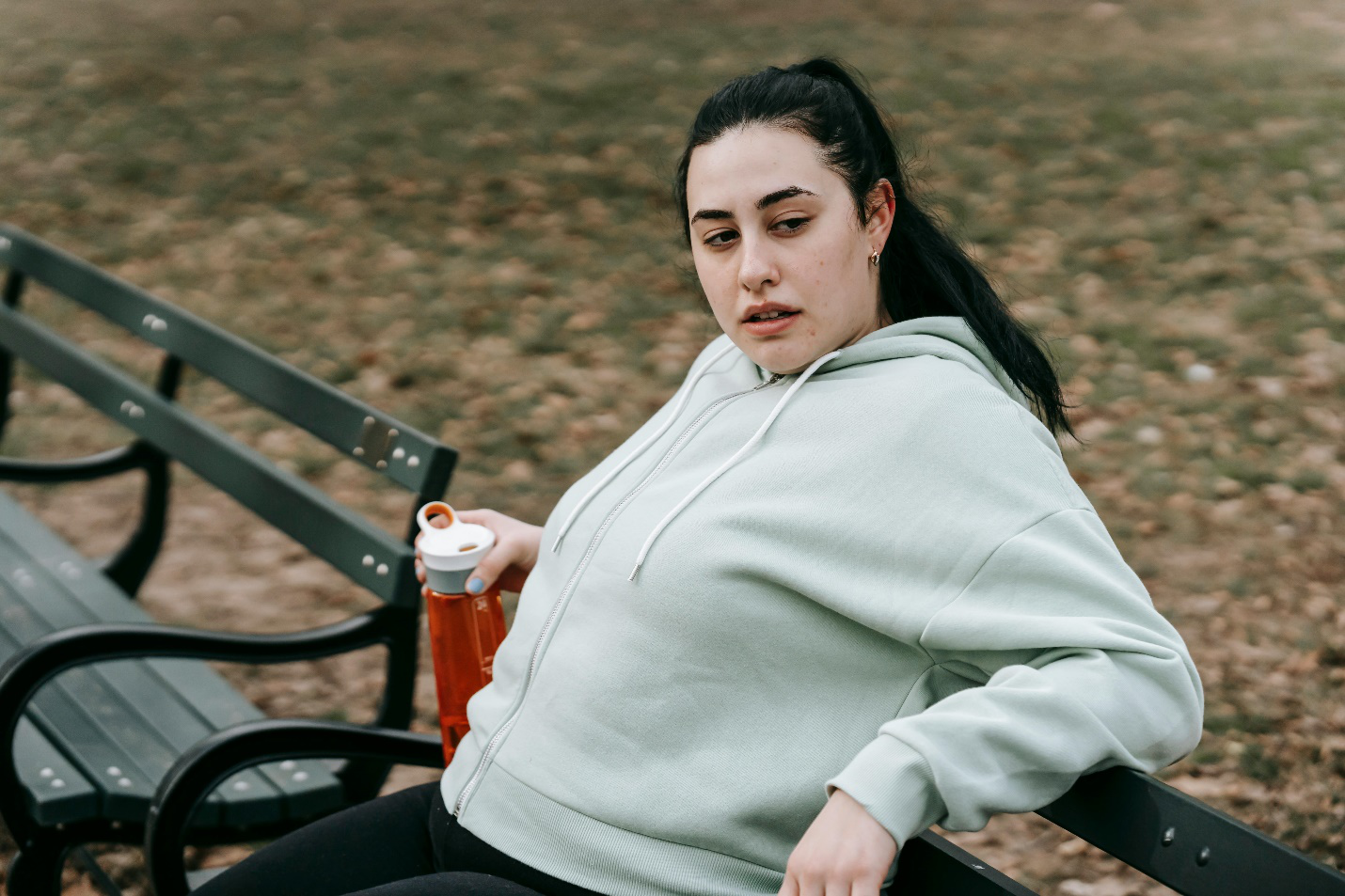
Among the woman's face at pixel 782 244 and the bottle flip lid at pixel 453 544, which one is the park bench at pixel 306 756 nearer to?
the bottle flip lid at pixel 453 544

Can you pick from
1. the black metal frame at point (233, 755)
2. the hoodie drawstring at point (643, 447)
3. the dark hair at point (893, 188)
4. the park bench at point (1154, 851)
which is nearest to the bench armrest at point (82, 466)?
the black metal frame at point (233, 755)

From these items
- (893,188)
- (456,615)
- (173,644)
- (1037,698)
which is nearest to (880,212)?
(893,188)

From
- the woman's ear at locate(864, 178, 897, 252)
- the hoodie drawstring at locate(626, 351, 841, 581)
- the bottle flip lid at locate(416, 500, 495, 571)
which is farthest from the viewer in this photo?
the bottle flip lid at locate(416, 500, 495, 571)

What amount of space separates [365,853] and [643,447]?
0.74 metres

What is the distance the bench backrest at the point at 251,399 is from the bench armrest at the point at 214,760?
0.33 m

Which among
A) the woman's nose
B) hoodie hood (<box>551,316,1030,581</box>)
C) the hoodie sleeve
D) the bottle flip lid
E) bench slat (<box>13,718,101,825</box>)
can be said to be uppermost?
the woman's nose

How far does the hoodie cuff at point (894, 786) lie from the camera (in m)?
1.41

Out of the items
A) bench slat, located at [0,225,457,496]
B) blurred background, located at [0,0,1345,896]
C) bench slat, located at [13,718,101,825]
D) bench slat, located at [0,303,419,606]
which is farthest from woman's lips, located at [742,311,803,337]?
bench slat, located at [13,718,101,825]

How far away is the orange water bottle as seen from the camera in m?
2.17

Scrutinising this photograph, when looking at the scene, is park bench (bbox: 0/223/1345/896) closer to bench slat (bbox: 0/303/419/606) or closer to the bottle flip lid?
bench slat (bbox: 0/303/419/606)

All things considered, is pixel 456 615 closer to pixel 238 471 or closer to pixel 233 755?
pixel 233 755

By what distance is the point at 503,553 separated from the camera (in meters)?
2.24

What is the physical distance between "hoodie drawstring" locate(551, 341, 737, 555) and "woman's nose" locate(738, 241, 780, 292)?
1.12 ft

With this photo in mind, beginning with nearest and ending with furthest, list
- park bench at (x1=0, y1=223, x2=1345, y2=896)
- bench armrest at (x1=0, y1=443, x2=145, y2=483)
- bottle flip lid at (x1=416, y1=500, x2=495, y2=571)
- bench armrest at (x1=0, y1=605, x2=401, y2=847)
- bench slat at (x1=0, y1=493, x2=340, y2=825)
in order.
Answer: park bench at (x1=0, y1=223, x2=1345, y2=896) < bottle flip lid at (x1=416, y1=500, x2=495, y2=571) < bench armrest at (x1=0, y1=605, x2=401, y2=847) < bench slat at (x1=0, y1=493, x2=340, y2=825) < bench armrest at (x1=0, y1=443, x2=145, y2=483)
